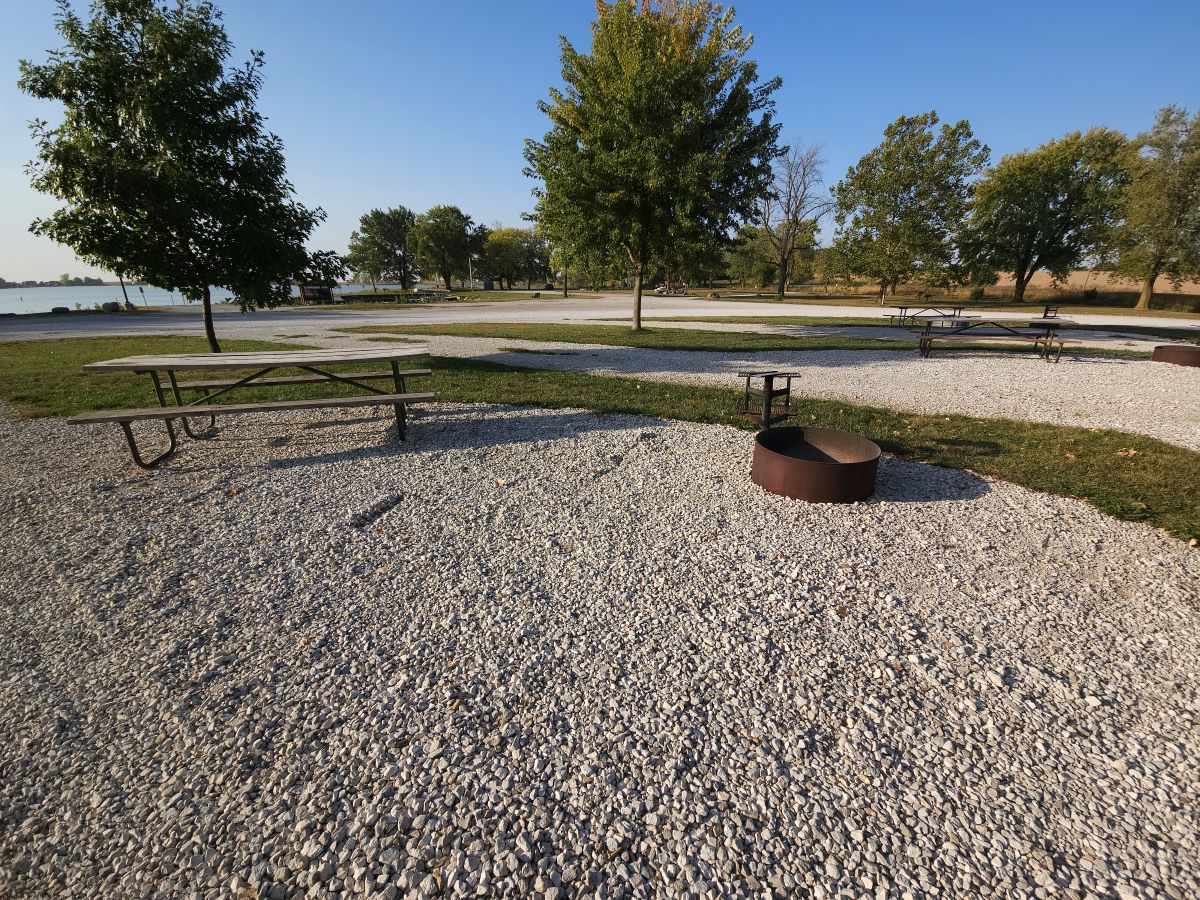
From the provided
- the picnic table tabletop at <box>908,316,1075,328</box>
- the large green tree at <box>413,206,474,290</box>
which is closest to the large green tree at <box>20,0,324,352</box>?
the picnic table tabletop at <box>908,316,1075,328</box>

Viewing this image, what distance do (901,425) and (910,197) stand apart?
32766mm

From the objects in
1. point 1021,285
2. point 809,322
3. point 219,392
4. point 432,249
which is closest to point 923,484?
point 219,392

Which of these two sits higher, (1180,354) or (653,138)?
(653,138)

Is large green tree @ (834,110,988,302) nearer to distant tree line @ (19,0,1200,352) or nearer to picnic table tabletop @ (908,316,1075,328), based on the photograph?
distant tree line @ (19,0,1200,352)

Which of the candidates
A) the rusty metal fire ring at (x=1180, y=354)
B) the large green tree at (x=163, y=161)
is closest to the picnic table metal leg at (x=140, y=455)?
the large green tree at (x=163, y=161)

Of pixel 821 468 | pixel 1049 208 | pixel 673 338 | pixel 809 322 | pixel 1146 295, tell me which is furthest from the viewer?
pixel 1049 208

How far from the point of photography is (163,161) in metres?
8.11

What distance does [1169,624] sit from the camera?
2828mm

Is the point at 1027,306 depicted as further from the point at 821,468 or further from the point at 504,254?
the point at 504,254

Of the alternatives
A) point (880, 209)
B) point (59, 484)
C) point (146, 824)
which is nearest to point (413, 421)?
point (59, 484)

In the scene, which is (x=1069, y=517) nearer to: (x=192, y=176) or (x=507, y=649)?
(x=507, y=649)

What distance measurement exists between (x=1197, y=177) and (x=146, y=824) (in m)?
44.6

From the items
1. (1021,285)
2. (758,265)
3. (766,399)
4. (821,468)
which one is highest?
(758,265)

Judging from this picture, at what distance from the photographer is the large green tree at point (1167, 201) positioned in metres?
26.7
